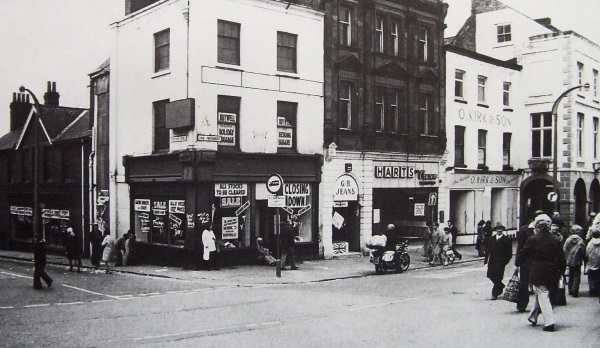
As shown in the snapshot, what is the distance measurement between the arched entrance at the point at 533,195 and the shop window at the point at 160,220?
22.8 metres

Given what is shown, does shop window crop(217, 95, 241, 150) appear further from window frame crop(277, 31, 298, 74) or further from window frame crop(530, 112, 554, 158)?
window frame crop(530, 112, 554, 158)

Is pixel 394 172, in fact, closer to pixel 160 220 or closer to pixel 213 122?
pixel 213 122

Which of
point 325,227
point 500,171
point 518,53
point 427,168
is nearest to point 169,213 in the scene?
point 325,227

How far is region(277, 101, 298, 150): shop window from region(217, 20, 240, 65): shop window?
278 centimetres

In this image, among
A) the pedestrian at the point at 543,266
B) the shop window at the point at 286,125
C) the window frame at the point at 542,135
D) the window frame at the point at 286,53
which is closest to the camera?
the pedestrian at the point at 543,266

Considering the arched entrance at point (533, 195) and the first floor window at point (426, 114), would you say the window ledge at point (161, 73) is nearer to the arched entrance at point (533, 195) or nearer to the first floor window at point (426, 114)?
the first floor window at point (426, 114)

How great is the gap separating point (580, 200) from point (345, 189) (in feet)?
58.1

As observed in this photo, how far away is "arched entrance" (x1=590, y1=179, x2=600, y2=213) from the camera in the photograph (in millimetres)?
38109

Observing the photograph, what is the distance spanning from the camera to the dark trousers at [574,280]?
1566cm

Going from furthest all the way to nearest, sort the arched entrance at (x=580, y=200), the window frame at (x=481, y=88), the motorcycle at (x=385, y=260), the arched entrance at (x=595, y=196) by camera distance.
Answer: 1. the arched entrance at (x=595, y=196)
2. the arched entrance at (x=580, y=200)
3. the window frame at (x=481, y=88)
4. the motorcycle at (x=385, y=260)

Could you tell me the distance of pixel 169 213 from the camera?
2516cm

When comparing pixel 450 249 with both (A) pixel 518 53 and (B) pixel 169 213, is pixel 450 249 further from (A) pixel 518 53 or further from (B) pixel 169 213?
(A) pixel 518 53

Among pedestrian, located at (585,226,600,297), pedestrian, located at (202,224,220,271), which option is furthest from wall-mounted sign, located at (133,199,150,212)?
pedestrian, located at (585,226,600,297)

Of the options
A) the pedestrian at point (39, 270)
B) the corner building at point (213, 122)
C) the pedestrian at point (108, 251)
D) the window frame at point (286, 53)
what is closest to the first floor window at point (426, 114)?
the corner building at point (213, 122)
